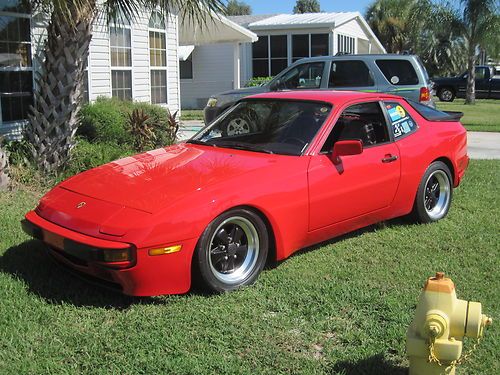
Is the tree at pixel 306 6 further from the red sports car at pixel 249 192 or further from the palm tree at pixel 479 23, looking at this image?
the red sports car at pixel 249 192

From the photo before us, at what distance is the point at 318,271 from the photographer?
4.71m

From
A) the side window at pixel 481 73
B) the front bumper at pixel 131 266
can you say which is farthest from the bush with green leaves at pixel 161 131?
the side window at pixel 481 73

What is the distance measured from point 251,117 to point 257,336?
8.47 ft

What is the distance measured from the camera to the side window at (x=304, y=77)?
1198 centimetres

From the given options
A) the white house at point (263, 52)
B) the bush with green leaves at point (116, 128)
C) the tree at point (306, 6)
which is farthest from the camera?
the tree at point (306, 6)

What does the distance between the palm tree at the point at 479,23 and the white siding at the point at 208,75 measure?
1111cm

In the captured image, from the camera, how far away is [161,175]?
178 inches

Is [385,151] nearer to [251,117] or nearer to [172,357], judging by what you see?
[251,117]

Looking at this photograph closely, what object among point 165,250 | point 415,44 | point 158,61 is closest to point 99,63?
point 158,61

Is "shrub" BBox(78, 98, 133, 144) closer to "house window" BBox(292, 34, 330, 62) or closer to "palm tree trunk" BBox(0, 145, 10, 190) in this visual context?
"palm tree trunk" BBox(0, 145, 10, 190)

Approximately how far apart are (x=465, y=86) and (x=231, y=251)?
99.6ft

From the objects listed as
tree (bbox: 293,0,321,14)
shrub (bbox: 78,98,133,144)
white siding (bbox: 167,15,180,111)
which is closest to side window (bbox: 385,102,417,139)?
shrub (bbox: 78,98,133,144)

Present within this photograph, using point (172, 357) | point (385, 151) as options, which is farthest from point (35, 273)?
point (385, 151)

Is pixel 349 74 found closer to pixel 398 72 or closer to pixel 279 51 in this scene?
pixel 398 72
